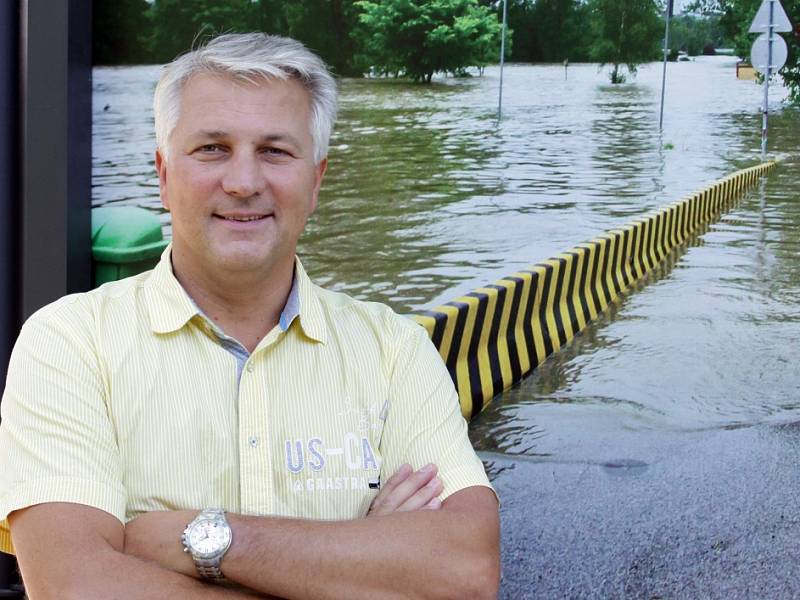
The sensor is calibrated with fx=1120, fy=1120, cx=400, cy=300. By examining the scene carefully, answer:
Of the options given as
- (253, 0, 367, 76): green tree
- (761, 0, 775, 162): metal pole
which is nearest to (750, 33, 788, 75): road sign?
(761, 0, 775, 162): metal pole

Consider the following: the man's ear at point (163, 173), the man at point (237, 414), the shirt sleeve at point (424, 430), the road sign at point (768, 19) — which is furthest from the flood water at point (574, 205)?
the shirt sleeve at point (424, 430)

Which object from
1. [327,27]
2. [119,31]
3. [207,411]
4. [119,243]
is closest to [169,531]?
[207,411]

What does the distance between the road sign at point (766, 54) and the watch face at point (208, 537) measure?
7.80 ft

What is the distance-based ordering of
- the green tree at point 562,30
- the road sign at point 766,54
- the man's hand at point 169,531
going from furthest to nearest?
the green tree at point 562,30
the road sign at point 766,54
the man's hand at point 169,531

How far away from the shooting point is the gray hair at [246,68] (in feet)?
5.65

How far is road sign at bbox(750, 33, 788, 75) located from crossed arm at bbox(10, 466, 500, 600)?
6.92 ft

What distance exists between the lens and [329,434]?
178cm

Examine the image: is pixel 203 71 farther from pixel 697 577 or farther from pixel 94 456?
pixel 697 577

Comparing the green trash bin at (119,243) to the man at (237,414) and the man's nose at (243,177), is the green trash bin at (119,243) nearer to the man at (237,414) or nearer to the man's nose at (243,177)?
Result: the man at (237,414)

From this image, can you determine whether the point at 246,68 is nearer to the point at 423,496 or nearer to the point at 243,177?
the point at 243,177

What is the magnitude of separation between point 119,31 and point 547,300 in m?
2.42

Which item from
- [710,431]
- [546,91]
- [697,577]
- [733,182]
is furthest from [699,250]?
[697,577]

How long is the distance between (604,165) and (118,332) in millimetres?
2725

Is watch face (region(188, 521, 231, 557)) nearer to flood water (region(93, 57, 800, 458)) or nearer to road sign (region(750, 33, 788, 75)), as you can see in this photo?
flood water (region(93, 57, 800, 458))
